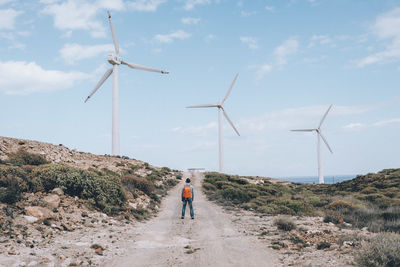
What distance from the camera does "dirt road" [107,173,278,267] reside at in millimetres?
10656

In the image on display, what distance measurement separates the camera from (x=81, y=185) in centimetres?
1962

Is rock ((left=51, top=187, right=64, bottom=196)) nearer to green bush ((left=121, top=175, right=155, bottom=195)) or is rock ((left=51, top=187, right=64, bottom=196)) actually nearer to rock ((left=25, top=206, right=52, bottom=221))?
rock ((left=25, top=206, right=52, bottom=221))

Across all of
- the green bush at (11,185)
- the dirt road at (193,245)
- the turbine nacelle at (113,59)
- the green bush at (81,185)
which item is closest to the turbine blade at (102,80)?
the turbine nacelle at (113,59)

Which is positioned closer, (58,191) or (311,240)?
(311,240)

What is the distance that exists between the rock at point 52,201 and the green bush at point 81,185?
1226 mm

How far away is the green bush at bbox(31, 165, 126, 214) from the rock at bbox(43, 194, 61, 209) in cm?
123

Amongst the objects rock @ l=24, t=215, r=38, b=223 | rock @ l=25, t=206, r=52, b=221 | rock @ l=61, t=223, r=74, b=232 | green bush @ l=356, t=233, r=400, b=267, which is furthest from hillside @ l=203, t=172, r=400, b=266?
rock @ l=24, t=215, r=38, b=223

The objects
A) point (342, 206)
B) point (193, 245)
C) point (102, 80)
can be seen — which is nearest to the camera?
point (193, 245)

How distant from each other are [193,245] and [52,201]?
8.54 meters

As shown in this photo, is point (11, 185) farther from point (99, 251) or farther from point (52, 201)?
point (99, 251)

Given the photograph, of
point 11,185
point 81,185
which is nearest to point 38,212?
point 11,185

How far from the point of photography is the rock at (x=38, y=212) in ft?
46.6

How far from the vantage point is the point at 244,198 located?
2900 centimetres

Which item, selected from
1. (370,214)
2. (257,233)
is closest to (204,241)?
(257,233)
